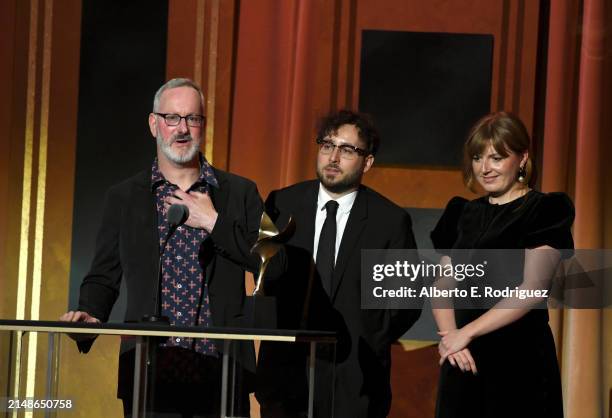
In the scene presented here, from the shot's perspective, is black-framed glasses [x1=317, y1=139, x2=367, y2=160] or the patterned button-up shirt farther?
black-framed glasses [x1=317, y1=139, x2=367, y2=160]

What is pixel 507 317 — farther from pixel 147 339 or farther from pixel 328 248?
pixel 147 339

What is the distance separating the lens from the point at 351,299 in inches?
131

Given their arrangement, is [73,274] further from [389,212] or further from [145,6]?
[389,212]

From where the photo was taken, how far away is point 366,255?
3.39 m

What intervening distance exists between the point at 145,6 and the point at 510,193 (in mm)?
2248

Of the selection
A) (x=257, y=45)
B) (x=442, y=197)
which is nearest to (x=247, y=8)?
(x=257, y=45)

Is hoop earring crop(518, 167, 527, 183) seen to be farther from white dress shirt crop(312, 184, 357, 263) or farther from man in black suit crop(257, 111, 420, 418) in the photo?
white dress shirt crop(312, 184, 357, 263)

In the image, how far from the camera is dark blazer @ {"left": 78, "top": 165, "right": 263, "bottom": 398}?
3.00 m

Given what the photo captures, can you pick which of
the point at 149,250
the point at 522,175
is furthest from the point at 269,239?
the point at 522,175

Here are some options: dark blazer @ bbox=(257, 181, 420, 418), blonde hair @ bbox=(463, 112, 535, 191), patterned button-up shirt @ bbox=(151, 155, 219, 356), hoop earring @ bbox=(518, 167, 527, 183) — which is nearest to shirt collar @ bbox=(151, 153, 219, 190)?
patterned button-up shirt @ bbox=(151, 155, 219, 356)

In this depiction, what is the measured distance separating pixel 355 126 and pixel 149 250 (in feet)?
2.82

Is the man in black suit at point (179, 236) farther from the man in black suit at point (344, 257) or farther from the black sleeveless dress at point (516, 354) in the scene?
the black sleeveless dress at point (516, 354)

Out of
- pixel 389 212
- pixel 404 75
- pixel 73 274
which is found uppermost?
pixel 404 75

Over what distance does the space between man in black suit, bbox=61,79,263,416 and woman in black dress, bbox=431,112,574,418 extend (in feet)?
2.34
